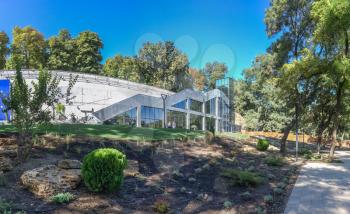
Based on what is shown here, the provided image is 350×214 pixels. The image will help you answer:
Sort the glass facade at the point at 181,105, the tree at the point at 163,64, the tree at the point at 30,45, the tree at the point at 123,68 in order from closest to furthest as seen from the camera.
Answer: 1. the glass facade at the point at 181,105
2. the tree at the point at 30,45
3. the tree at the point at 163,64
4. the tree at the point at 123,68

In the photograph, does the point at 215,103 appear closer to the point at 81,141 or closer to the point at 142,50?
the point at 142,50

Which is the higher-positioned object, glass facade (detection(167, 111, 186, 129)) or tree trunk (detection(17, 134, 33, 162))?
glass facade (detection(167, 111, 186, 129))

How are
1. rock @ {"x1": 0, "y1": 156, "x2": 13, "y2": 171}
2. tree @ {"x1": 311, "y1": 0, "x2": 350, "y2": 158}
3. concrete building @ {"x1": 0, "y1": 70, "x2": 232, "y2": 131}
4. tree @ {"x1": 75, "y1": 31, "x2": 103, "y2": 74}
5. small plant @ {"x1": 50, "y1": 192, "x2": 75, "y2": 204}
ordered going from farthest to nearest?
tree @ {"x1": 75, "y1": 31, "x2": 103, "y2": 74}
concrete building @ {"x1": 0, "y1": 70, "x2": 232, "y2": 131}
tree @ {"x1": 311, "y1": 0, "x2": 350, "y2": 158}
rock @ {"x1": 0, "y1": 156, "x2": 13, "y2": 171}
small plant @ {"x1": 50, "y1": 192, "x2": 75, "y2": 204}

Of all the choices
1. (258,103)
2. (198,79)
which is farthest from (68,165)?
(198,79)

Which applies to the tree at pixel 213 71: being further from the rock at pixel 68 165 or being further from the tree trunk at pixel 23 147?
the rock at pixel 68 165

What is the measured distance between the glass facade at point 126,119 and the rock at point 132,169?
13379 millimetres

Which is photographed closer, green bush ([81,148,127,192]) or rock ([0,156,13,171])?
green bush ([81,148,127,192])

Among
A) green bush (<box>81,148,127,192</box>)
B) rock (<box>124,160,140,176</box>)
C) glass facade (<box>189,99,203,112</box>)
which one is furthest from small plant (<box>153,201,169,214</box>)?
glass facade (<box>189,99,203,112</box>)

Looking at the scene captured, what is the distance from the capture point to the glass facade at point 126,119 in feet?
73.5

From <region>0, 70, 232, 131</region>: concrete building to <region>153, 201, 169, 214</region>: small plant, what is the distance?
1583 cm

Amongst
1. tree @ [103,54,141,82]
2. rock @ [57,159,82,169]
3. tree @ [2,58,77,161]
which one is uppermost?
tree @ [103,54,141,82]

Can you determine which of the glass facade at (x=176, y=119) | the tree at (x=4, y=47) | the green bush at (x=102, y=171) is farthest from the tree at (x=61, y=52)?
the green bush at (x=102, y=171)

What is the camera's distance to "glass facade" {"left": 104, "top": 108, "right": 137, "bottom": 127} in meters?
22.4

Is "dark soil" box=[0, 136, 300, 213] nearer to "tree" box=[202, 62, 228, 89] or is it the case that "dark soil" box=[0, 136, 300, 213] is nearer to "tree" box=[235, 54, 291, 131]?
"tree" box=[235, 54, 291, 131]
